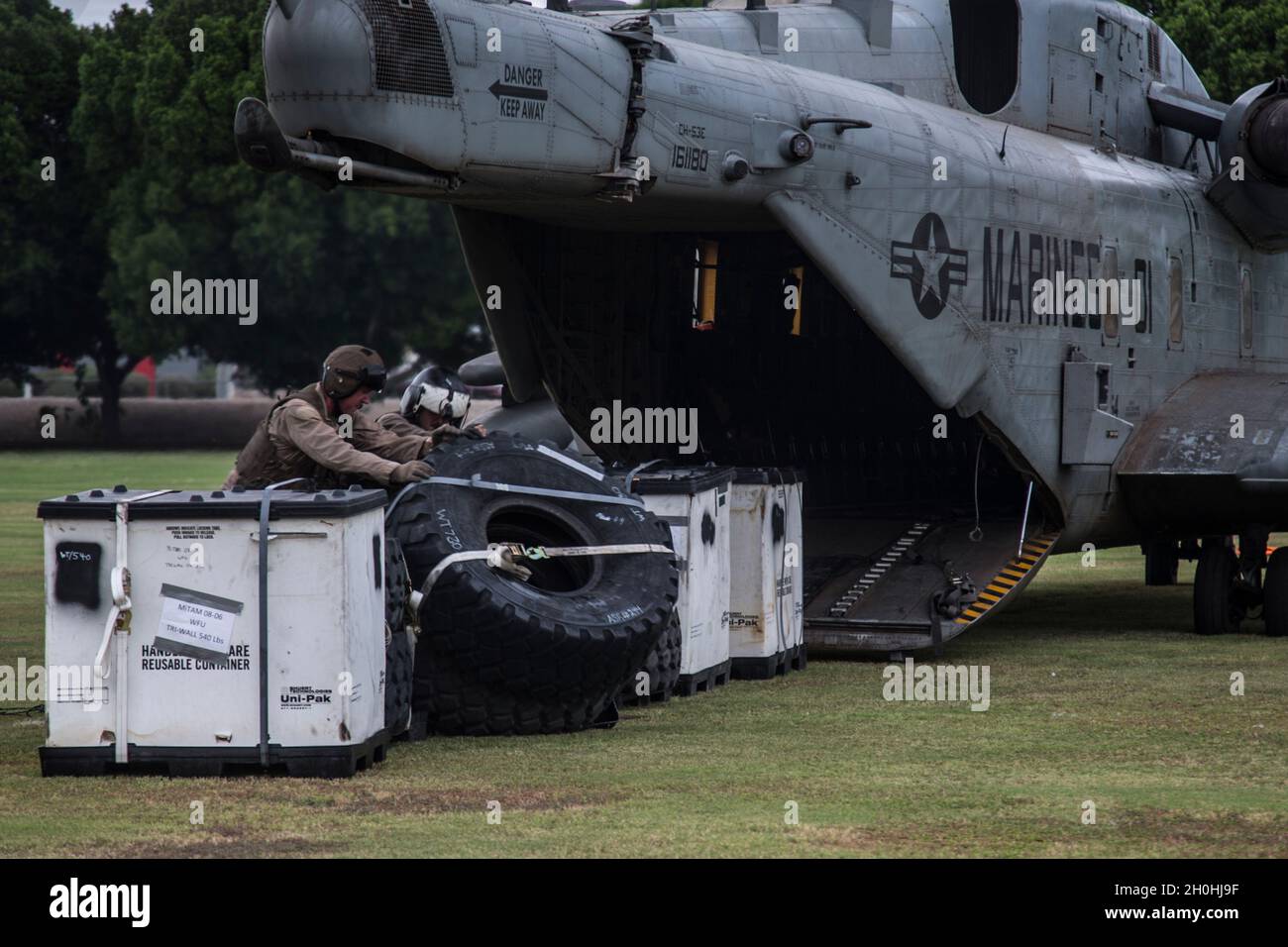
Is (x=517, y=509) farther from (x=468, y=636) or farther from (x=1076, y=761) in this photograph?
(x=1076, y=761)

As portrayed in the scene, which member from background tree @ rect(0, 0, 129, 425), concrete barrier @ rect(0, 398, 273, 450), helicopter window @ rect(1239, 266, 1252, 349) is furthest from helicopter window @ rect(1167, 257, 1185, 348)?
background tree @ rect(0, 0, 129, 425)

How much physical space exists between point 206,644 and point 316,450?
75.8 inches

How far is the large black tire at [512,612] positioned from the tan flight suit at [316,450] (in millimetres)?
329

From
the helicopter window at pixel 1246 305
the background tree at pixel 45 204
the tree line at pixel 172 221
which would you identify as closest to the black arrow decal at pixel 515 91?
the helicopter window at pixel 1246 305

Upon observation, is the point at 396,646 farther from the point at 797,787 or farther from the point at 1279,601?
the point at 1279,601

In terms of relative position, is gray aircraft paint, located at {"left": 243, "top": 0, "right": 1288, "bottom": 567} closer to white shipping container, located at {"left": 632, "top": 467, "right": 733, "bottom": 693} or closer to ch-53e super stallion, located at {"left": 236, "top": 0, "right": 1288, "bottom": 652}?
ch-53e super stallion, located at {"left": 236, "top": 0, "right": 1288, "bottom": 652}

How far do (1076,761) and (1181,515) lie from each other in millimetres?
7026

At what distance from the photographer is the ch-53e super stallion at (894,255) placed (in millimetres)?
12844

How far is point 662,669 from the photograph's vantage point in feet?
41.4

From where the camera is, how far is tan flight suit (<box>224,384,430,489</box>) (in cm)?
1138

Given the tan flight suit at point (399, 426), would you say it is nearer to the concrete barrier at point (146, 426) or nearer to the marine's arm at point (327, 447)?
the marine's arm at point (327, 447)

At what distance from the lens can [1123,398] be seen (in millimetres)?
17359

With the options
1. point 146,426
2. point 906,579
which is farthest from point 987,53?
point 146,426

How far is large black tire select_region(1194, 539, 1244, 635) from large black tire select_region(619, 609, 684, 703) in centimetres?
633
